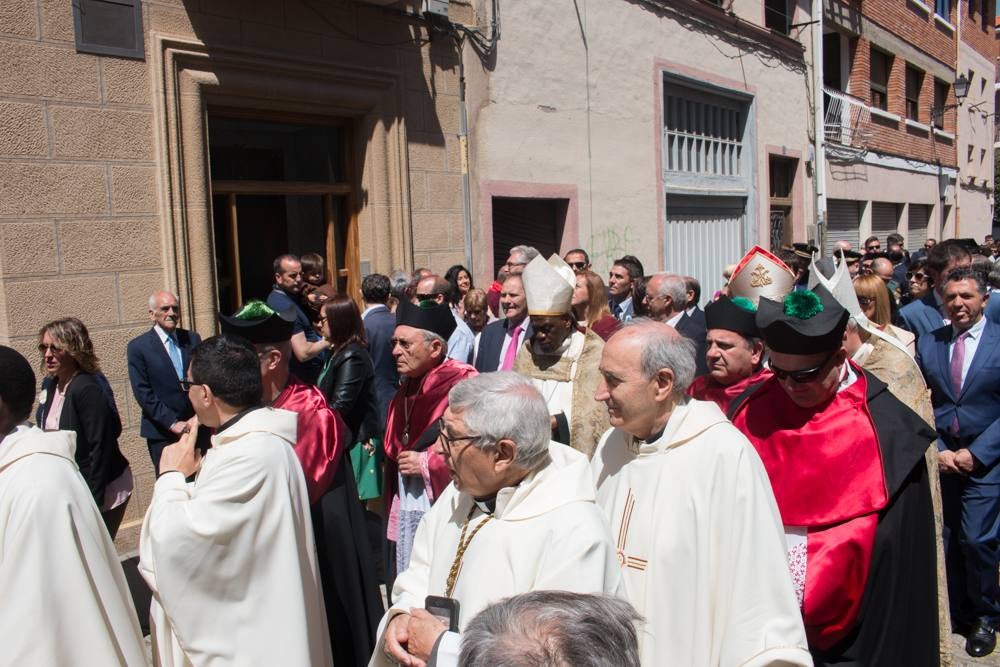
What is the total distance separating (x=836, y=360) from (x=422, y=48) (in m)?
7.02

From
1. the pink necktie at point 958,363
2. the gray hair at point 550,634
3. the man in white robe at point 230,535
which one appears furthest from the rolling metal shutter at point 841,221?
the gray hair at point 550,634

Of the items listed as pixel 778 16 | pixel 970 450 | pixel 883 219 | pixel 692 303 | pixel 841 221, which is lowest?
pixel 970 450

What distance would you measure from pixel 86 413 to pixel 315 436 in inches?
65.5

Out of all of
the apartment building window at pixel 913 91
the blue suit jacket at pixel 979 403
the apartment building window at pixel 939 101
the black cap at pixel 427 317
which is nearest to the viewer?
the black cap at pixel 427 317

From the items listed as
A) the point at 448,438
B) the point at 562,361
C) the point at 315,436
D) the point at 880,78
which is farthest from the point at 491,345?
the point at 880,78

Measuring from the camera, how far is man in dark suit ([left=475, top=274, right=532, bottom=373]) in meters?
5.46

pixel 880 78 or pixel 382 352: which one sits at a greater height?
pixel 880 78

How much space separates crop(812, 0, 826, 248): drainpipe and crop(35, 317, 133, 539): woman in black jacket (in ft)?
47.1

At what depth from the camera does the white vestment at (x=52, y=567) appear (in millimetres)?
2711

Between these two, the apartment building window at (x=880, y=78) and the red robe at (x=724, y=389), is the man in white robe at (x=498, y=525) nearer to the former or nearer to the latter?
the red robe at (x=724, y=389)

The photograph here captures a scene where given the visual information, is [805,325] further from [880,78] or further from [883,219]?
[883,219]

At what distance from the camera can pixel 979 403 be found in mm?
4766

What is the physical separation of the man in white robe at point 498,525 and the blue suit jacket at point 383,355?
340cm

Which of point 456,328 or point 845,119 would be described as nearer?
point 456,328
